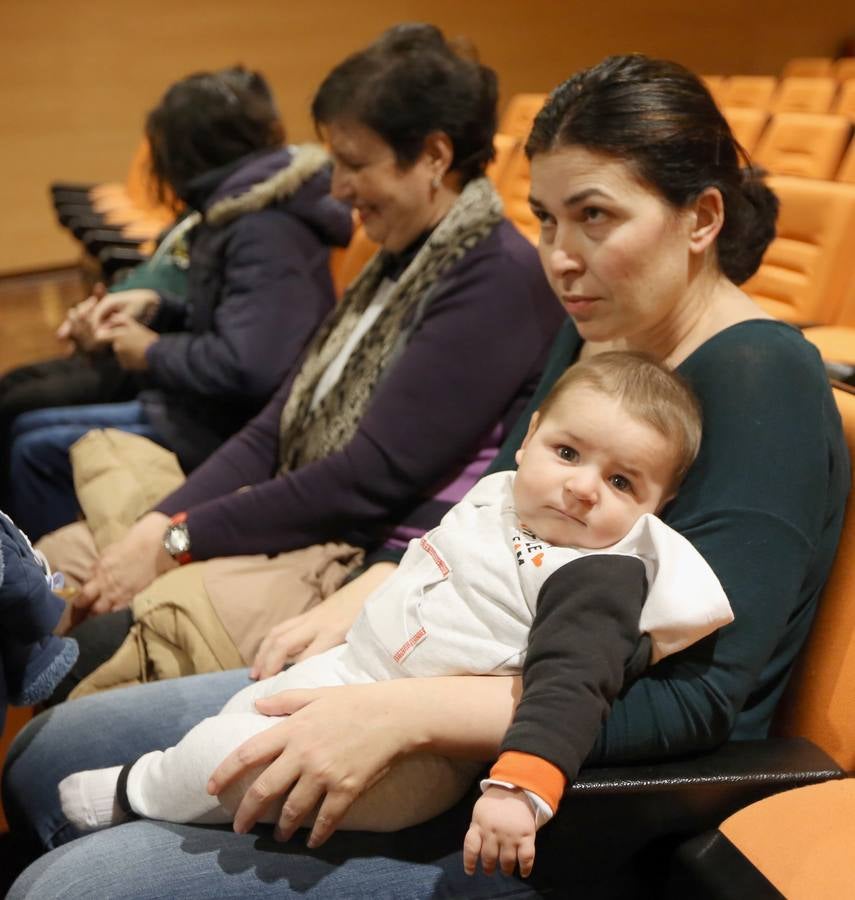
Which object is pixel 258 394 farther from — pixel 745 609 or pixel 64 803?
pixel 745 609

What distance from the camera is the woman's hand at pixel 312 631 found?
1307 mm

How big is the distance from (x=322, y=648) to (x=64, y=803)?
0.37 m

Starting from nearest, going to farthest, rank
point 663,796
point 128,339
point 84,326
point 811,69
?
point 663,796
point 128,339
point 84,326
point 811,69

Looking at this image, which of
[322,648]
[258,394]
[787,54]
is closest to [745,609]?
[322,648]

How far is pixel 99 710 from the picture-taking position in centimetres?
131

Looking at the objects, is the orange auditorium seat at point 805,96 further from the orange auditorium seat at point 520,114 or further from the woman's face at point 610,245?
the woman's face at point 610,245

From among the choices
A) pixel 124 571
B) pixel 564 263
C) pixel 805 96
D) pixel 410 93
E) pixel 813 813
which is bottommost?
pixel 124 571

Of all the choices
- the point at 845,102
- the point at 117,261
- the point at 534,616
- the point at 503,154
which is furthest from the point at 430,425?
the point at 845,102

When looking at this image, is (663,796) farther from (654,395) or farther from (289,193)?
(289,193)

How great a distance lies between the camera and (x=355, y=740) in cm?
95

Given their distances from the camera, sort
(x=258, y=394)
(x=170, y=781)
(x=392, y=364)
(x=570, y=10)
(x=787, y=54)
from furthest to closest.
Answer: (x=787, y=54) < (x=570, y=10) < (x=258, y=394) < (x=392, y=364) < (x=170, y=781)

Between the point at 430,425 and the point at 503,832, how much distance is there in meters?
0.81

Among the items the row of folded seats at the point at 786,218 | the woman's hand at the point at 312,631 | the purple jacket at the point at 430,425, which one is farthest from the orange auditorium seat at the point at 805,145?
the woman's hand at the point at 312,631

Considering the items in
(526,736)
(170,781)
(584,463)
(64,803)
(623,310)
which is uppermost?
(623,310)
